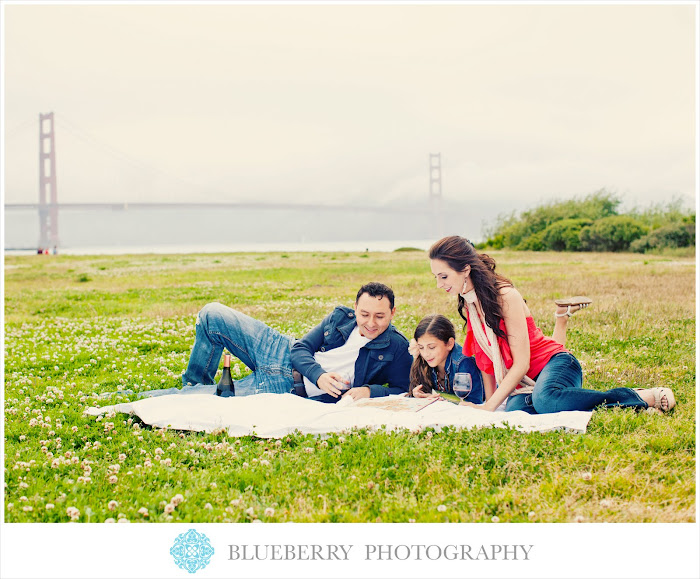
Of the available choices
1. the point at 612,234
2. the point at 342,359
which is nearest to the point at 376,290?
the point at 342,359

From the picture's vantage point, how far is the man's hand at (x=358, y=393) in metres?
4.85

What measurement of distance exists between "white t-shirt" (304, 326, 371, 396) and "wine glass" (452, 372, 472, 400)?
2.57 ft

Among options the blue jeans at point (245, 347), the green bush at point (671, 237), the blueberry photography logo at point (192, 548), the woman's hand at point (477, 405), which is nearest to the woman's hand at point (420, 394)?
the woman's hand at point (477, 405)

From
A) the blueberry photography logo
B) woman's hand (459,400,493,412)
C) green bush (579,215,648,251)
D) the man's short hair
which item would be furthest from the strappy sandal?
green bush (579,215,648,251)

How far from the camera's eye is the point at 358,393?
4863mm

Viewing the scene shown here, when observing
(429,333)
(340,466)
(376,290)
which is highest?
(376,290)

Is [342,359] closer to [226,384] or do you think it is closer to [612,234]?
[226,384]

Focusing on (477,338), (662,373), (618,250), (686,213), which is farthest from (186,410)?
(686,213)

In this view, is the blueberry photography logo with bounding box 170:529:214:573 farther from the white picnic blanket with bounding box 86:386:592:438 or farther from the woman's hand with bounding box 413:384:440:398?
the woman's hand with bounding box 413:384:440:398

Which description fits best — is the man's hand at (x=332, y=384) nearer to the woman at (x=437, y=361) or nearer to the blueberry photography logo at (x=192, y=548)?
the woman at (x=437, y=361)

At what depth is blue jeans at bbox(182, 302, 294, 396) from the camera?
5125mm

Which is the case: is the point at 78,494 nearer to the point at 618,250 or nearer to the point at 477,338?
the point at 477,338

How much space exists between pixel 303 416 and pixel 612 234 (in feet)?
89.8

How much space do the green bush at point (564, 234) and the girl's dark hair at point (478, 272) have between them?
27305 mm
